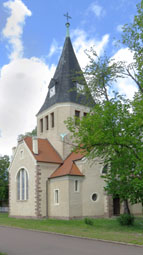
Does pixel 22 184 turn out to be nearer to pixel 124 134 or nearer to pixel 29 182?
pixel 29 182

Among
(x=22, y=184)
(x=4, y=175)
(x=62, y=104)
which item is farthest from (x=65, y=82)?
(x=4, y=175)

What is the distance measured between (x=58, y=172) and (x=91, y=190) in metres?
3.68

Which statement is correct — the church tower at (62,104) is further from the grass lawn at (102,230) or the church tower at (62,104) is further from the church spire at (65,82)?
the grass lawn at (102,230)

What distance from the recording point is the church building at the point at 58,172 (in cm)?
2645

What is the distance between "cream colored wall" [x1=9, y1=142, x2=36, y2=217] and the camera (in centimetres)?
2882

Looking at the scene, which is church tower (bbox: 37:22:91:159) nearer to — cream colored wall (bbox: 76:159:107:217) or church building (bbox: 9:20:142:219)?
church building (bbox: 9:20:142:219)

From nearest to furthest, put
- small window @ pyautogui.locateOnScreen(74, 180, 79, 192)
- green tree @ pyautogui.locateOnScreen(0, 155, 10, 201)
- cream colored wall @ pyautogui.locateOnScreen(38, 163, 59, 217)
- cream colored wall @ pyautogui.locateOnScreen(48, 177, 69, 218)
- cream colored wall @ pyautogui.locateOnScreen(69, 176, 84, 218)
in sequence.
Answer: cream colored wall @ pyautogui.locateOnScreen(69, 176, 84, 218) → cream colored wall @ pyautogui.locateOnScreen(48, 177, 69, 218) → small window @ pyautogui.locateOnScreen(74, 180, 79, 192) → cream colored wall @ pyautogui.locateOnScreen(38, 163, 59, 217) → green tree @ pyautogui.locateOnScreen(0, 155, 10, 201)

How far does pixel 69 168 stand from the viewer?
26953 millimetres

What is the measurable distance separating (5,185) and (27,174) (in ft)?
61.7

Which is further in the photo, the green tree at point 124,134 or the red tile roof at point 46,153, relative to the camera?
the red tile roof at point 46,153

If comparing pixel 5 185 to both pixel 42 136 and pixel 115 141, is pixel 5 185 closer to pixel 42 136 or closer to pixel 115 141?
pixel 42 136

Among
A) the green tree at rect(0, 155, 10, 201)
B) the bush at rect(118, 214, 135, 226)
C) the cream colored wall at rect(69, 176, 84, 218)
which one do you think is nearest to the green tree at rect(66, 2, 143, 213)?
the bush at rect(118, 214, 135, 226)

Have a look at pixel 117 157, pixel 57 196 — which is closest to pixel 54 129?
pixel 57 196

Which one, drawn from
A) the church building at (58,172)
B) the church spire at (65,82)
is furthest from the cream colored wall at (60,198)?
Answer: the church spire at (65,82)
